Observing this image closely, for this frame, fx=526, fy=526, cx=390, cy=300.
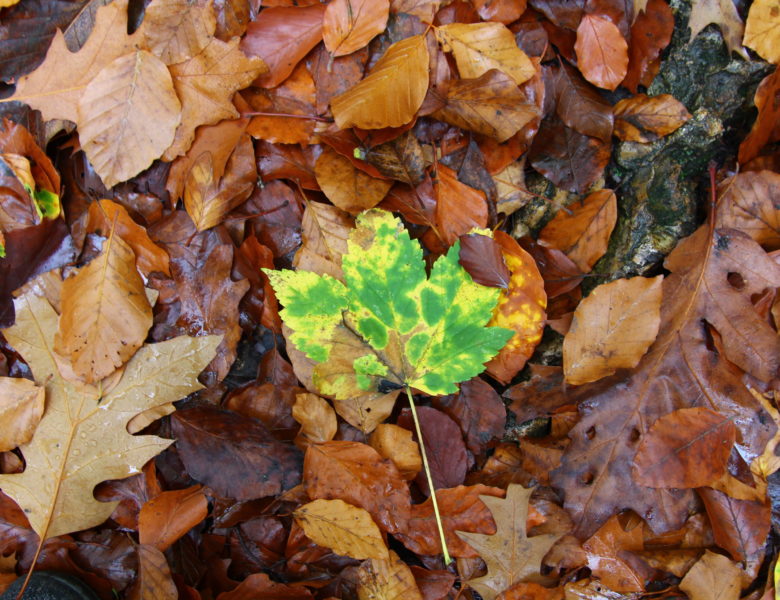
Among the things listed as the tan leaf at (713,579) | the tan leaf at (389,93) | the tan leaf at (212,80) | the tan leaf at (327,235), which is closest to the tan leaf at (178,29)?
the tan leaf at (212,80)

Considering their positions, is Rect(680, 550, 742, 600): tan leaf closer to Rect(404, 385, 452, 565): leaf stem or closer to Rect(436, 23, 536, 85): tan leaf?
Rect(404, 385, 452, 565): leaf stem

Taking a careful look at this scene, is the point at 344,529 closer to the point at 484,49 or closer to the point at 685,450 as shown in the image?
the point at 685,450

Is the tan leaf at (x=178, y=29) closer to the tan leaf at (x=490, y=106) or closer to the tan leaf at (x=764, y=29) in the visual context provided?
the tan leaf at (x=490, y=106)

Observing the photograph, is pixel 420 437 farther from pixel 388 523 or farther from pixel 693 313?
pixel 693 313

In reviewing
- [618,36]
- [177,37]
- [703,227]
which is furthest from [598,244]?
[177,37]

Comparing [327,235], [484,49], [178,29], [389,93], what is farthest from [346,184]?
[178,29]
